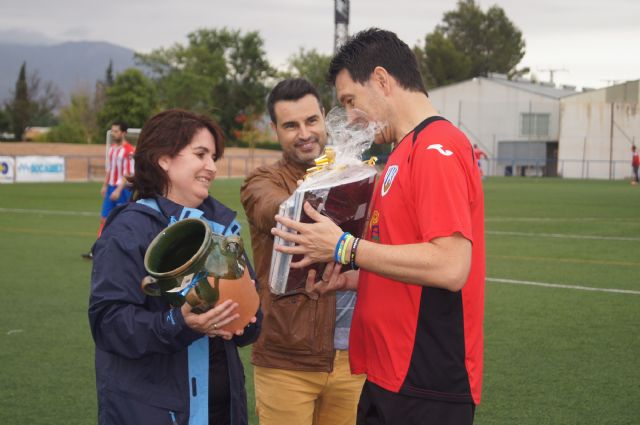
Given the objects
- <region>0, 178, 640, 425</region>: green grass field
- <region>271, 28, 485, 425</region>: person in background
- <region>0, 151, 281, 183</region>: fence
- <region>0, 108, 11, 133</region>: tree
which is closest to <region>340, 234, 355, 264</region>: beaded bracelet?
<region>271, 28, 485, 425</region>: person in background

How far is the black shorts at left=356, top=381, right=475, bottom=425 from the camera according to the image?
288 centimetres

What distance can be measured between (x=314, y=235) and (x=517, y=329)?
5971 millimetres

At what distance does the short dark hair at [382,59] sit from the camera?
122 inches

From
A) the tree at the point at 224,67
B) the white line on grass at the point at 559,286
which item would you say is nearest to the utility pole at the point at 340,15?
the tree at the point at 224,67

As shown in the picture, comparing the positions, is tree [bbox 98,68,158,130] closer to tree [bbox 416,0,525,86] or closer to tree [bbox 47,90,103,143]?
tree [bbox 47,90,103,143]

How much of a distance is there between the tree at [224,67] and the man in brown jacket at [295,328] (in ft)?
274

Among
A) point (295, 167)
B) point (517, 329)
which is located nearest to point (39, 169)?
point (517, 329)

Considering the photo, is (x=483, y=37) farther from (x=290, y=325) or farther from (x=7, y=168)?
(x=290, y=325)

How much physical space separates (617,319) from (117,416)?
22.8ft

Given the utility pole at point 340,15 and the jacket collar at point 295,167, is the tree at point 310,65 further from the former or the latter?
the jacket collar at point 295,167

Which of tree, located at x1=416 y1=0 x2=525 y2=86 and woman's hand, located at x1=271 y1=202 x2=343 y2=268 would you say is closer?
woman's hand, located at x1=271 y1=202 x2=343 y2=268

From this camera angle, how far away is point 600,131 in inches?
2377

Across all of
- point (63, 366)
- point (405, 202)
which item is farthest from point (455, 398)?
point (63, 366)

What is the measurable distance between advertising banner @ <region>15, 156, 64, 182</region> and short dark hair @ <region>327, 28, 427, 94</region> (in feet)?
130
